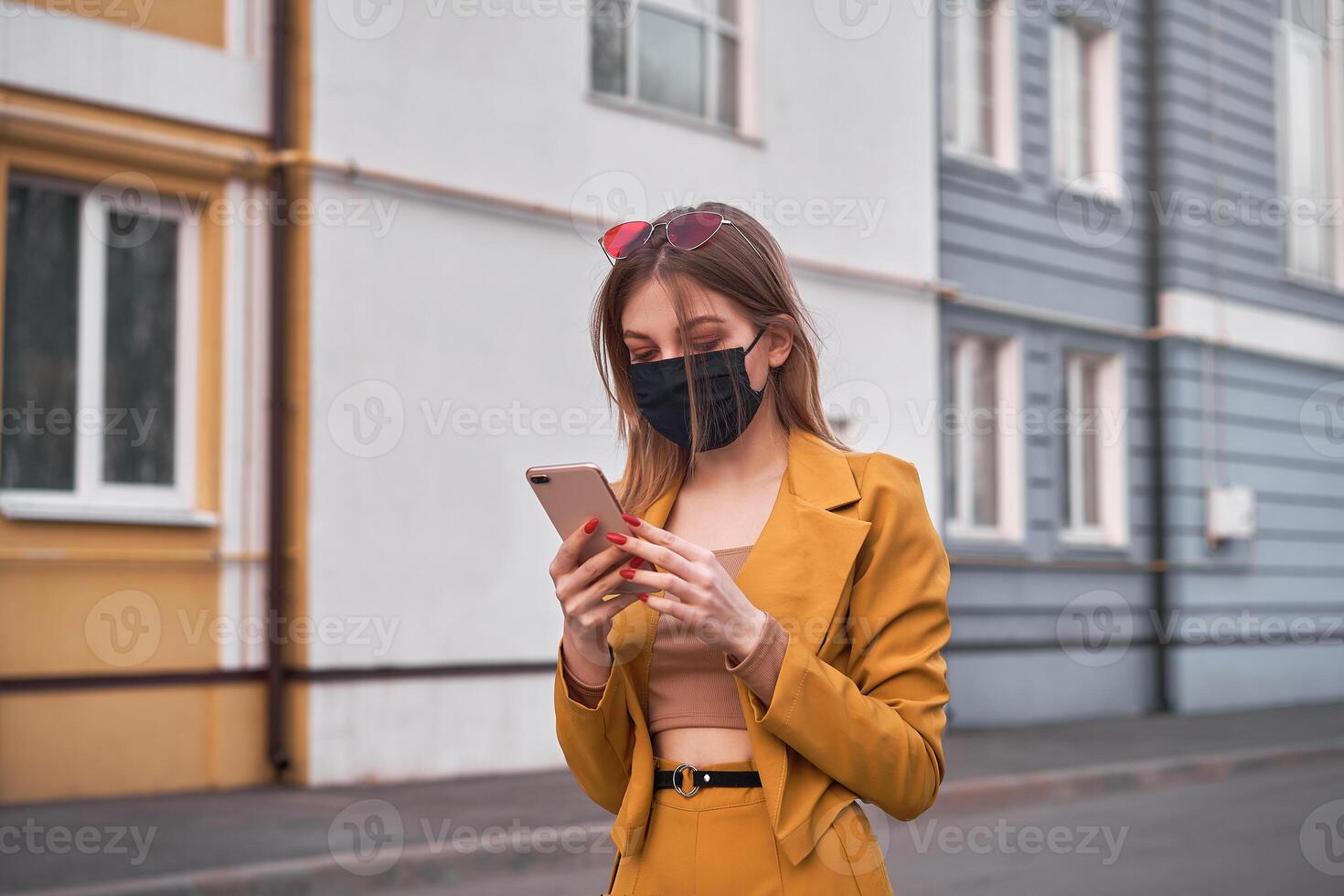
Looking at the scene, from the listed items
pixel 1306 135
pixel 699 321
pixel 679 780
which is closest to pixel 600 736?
pixel 679 780

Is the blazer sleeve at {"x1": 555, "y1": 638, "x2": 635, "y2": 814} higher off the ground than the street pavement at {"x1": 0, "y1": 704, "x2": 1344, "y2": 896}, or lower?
higher

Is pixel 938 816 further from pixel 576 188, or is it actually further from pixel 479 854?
pixel 576 188

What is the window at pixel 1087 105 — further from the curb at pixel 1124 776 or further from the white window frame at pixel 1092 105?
the curb at pixel 1124 776

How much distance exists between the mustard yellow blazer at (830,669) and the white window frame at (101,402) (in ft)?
23.6

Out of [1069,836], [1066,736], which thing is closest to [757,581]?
[1069,836]

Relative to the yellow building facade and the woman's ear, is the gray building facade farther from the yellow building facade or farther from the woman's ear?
the woman's ear

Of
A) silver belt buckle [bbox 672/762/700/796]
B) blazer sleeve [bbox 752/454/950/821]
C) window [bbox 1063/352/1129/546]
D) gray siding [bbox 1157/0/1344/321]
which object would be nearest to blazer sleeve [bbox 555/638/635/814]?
silver belt buckle [bbox 672/762/700/796]

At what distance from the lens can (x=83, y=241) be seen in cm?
892

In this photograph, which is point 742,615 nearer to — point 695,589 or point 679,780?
point 695,589

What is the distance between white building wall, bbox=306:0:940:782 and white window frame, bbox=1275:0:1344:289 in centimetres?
869

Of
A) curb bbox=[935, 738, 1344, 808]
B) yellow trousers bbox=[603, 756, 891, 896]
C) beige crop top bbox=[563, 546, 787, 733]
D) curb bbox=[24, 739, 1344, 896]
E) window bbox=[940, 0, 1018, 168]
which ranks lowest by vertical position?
curb bbox=[935, 738, 1344, 808]

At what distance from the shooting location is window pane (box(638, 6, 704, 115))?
1150 centimetres

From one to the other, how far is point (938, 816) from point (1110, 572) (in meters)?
6.77

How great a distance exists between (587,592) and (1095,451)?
14.2 meters
